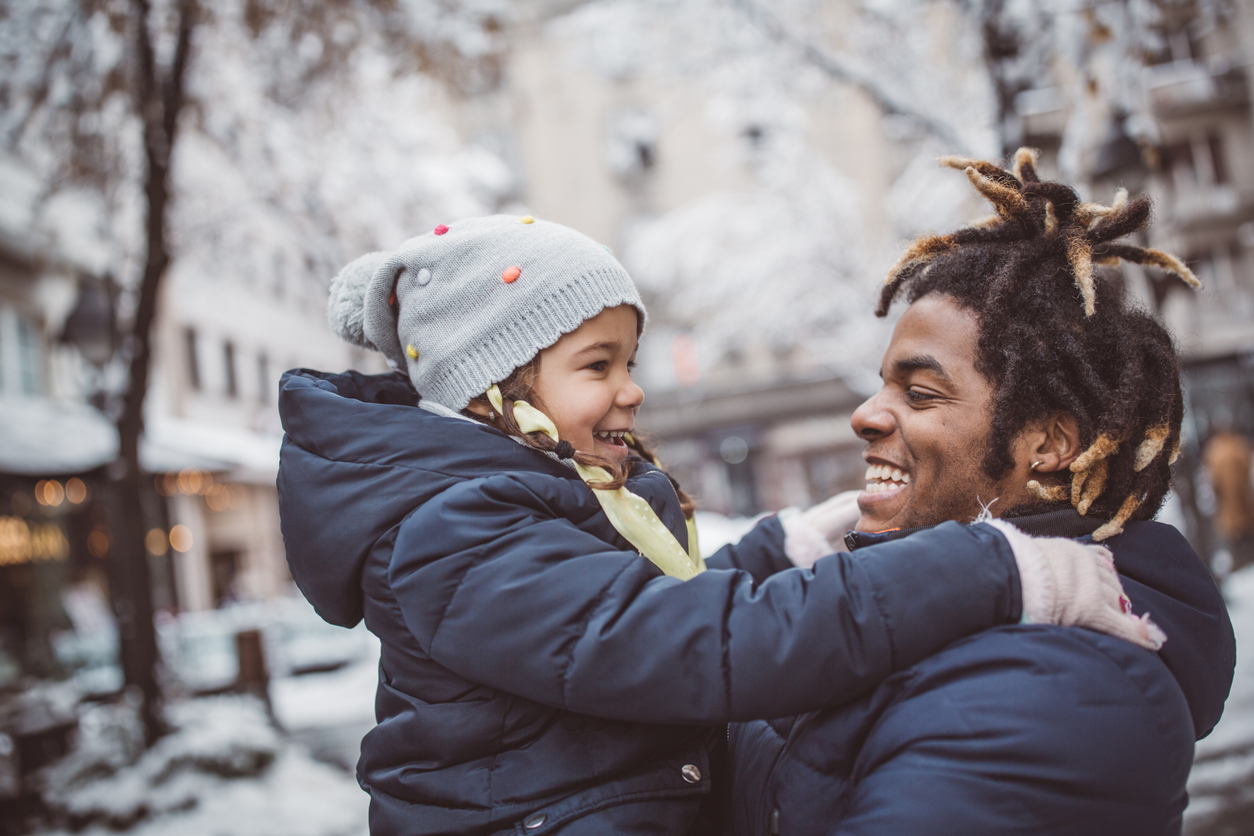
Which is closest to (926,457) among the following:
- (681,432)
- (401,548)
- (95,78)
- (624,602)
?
(624,602)

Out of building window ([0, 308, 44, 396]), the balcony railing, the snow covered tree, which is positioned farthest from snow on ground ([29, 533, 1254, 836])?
the balcony railing

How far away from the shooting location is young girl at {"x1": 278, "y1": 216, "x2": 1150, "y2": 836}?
1.38 metres

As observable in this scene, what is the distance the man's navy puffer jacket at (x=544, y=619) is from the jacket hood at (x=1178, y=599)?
0.84ft

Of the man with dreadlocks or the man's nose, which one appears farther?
the man's nose

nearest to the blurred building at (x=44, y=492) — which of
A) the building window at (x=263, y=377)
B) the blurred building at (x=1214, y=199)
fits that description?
the building window at (x=263, y=377)

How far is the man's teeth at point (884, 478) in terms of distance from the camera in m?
1.73

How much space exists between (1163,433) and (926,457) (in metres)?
0.37

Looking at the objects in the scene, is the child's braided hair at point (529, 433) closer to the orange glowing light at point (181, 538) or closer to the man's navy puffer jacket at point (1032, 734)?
the man's navy puffer jacket at point (1032, 734)

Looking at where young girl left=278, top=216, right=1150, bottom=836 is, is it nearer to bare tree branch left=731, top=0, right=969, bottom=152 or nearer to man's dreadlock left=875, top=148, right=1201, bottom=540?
man's dreadlock left=875, top=148, right=1201, bottom=540

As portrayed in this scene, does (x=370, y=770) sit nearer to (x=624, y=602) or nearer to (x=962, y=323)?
(x=624, y=602)

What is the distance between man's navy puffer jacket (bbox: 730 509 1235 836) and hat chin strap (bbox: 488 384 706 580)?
0.37 m

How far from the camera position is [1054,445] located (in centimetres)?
165

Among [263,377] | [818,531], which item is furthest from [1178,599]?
[263,377]

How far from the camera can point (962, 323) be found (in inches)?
65.9
